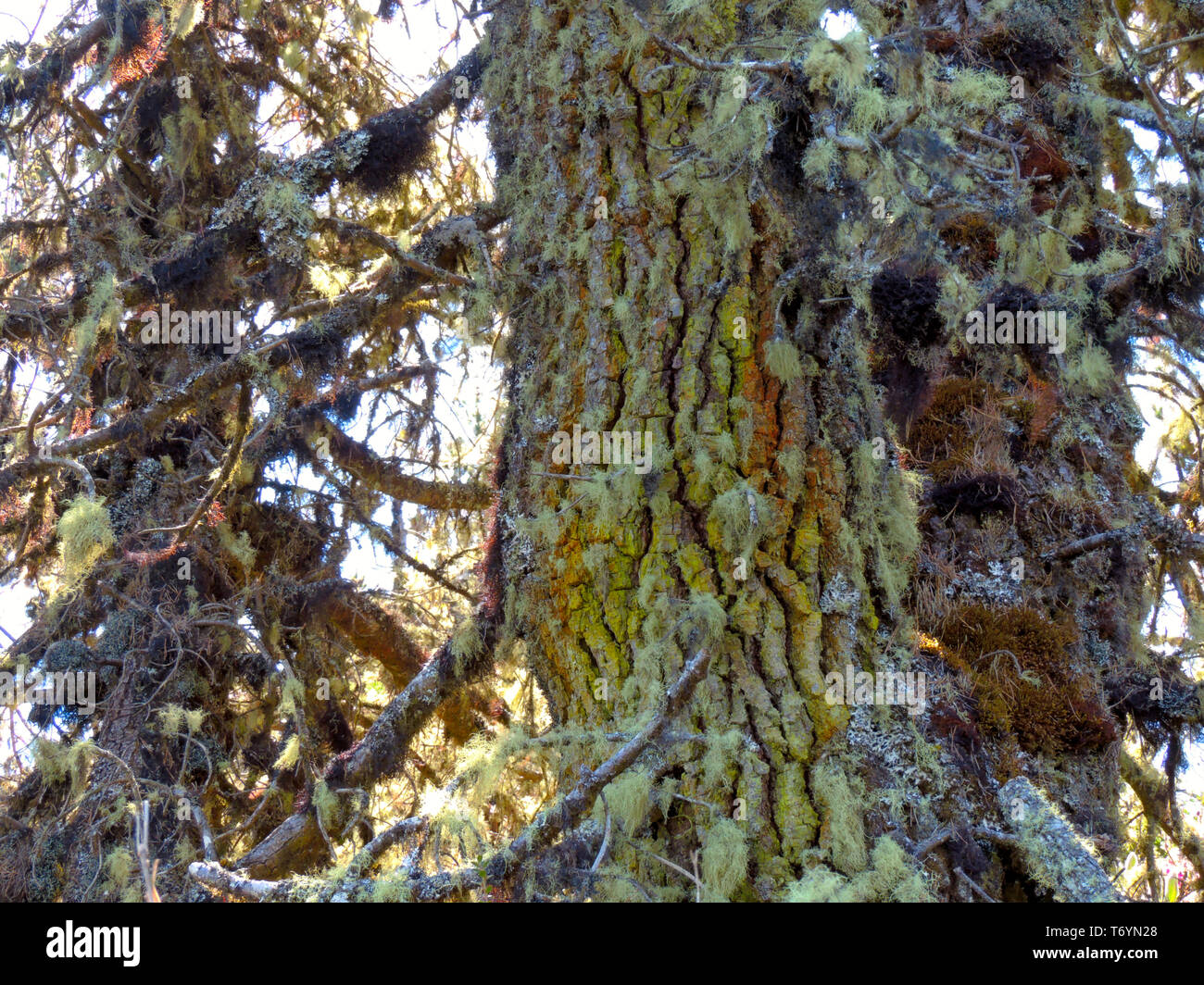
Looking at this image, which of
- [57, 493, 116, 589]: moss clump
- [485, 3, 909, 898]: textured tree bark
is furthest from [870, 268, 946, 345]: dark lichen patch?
[57, 493, 116, 589]: moss clump

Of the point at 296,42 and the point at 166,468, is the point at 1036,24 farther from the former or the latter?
the point at 166,468

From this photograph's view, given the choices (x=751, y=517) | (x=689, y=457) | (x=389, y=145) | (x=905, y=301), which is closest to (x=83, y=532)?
(x=389, y=145)

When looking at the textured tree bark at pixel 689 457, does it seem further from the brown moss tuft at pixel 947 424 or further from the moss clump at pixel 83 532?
the moss clump at pixel 83 532

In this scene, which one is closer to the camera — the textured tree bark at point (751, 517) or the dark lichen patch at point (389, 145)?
the textured tree bark at point (751, 517)

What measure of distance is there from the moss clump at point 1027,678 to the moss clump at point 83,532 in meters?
2.64

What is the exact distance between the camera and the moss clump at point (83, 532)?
3.19m

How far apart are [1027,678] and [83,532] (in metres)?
2.92

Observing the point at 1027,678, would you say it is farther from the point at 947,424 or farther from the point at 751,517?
the point at 751,517

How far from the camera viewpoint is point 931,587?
2959 mm

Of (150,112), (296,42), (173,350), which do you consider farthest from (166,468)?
(296,42)

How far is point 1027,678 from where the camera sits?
2.79 m

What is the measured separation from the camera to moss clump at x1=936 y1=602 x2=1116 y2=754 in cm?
267

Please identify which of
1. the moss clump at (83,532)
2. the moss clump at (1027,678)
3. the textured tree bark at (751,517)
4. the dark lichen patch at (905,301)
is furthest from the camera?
the moss clump at (83,532)

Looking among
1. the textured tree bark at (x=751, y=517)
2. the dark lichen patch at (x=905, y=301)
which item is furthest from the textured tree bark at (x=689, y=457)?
the dark lichen patch at (x=905, y=301)
